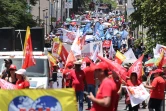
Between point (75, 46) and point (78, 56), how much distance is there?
1.49 ft

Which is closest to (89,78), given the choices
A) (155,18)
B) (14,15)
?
(155,18)

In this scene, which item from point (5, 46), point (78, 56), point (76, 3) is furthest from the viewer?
point (76, 3)

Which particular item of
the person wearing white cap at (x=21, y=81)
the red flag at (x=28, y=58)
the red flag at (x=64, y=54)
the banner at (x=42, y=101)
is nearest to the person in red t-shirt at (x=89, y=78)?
the red flag at (x=28, y=58)

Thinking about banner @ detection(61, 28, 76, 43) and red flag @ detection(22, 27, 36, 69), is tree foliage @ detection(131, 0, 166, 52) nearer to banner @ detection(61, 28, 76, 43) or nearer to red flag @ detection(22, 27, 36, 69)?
banner @ detection(61, 28, 76, 43)

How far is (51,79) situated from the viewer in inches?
679

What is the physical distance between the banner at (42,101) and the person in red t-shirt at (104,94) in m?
0.40

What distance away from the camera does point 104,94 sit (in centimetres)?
879

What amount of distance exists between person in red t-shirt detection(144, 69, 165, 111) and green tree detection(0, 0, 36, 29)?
27.3 meters

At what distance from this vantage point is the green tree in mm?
42031

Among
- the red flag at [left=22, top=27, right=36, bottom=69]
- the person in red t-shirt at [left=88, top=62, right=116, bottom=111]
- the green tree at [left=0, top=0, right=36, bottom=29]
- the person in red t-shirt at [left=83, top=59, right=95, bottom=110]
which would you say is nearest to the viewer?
the person in red t-shirt at [left=88, top=62, right=116, bottom=111]

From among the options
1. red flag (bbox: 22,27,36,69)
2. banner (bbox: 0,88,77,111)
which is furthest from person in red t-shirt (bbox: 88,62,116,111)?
red flag (bbox: 22,27,36,69)

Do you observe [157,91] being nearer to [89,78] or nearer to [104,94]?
[89,78]

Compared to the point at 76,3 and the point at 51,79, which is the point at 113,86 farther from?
the point at 76,3

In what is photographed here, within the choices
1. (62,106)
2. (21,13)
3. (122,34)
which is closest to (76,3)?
(122,34)
